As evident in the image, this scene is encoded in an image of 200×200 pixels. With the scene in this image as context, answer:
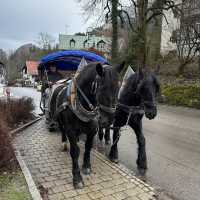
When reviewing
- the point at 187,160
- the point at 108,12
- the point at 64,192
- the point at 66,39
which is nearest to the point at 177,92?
the point at 108,12

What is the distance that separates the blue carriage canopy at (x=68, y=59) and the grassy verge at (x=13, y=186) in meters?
3.48

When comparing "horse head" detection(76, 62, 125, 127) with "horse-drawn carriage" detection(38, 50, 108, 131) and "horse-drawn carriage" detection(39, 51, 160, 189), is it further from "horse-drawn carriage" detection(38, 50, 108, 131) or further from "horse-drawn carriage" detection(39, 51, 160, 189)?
"horse-drawn carriage" detection(38, 50, 108, 131)

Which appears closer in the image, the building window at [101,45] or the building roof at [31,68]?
the building window at [101,45]

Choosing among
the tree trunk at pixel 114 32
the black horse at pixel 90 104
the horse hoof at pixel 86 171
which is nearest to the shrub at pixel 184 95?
the tree trunk at pixel 114 32

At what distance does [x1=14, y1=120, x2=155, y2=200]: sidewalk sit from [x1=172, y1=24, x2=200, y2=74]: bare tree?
56.3 feet

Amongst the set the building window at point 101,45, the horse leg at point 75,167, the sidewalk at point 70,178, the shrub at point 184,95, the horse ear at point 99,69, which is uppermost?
the building window at point 101,45

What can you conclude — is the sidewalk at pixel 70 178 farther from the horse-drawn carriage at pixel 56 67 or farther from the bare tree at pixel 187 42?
the bare tree at pixel 187 42

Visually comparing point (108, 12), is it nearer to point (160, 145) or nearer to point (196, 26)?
point (196, 26)

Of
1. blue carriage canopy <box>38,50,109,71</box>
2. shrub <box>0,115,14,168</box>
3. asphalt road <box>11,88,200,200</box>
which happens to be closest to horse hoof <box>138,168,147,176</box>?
asphalt road <box>11,88,200,200</box>

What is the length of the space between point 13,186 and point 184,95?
1433 centimetres

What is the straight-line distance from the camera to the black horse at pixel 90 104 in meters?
3.74

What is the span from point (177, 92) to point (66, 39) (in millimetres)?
46632

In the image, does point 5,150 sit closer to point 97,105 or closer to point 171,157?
point 97,105

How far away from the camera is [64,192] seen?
13.5 feet
